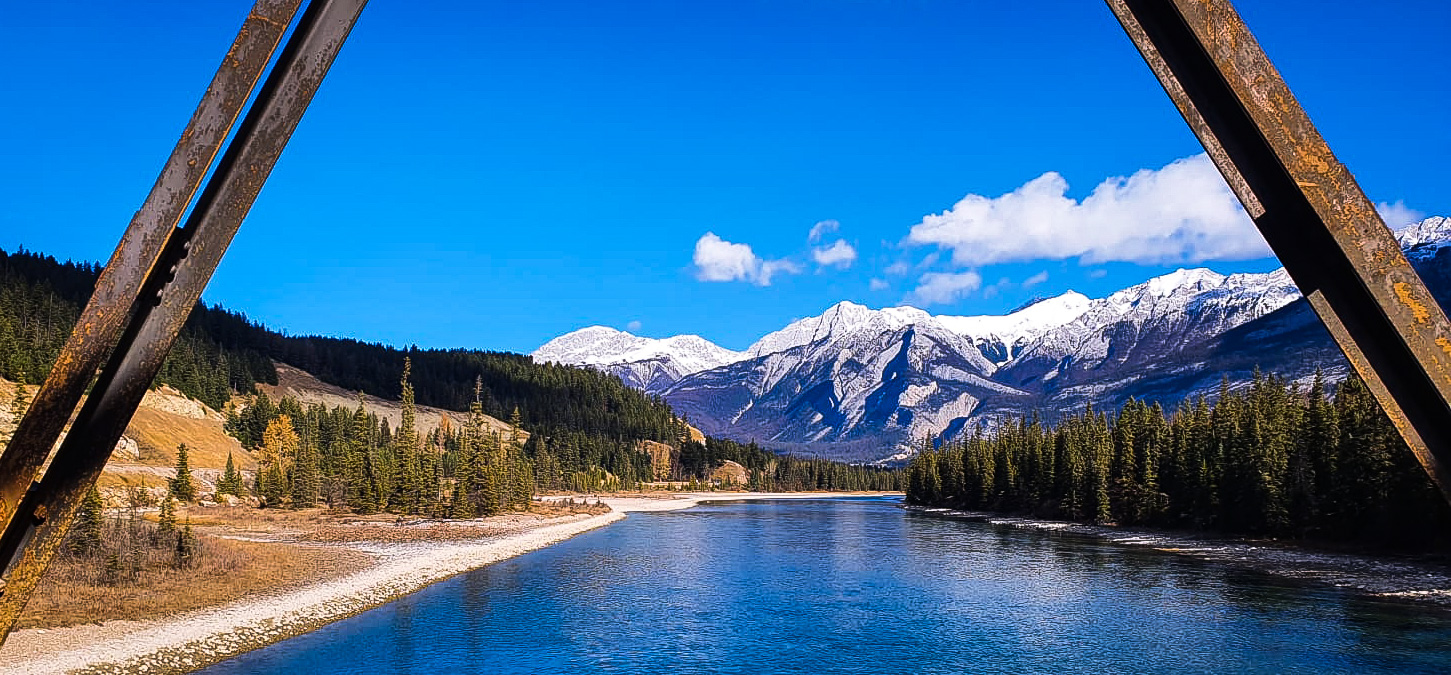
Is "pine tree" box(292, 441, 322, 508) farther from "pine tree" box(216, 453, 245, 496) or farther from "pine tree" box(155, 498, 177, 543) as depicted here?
"pine tree" box(155, 498, 177, 543)

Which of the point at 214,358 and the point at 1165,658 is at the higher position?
the point at 214,358

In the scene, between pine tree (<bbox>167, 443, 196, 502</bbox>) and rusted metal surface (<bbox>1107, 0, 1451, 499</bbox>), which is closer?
rusted metal surface (<bbox>1107, 0, 1451, 499</bbox>)

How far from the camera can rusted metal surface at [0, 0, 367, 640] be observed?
9.03 feet

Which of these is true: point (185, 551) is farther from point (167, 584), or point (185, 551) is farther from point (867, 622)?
point (867, 622)

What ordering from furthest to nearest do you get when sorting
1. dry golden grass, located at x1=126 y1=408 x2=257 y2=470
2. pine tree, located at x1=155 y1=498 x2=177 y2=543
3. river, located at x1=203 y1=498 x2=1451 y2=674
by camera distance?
1. dry golden grass, located at x1=126 y1=408 x2=257 y2=470
2. pine tree, located at x1=155 y1=498 x2=177 y2=543
3. river, located at x1=203 y1=498 x2=1451 y2=674

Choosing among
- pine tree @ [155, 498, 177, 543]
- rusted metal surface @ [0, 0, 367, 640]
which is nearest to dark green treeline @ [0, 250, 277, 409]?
pine tree @ [155, 498, 177, 543]

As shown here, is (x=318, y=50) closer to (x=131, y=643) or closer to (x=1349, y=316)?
(x=1349, y=316)

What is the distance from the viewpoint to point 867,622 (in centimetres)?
3556

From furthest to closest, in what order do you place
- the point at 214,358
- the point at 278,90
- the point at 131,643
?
the point at 214,358
the point at 131,643
the point at 278,90

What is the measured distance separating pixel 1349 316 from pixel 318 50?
11.0 feet

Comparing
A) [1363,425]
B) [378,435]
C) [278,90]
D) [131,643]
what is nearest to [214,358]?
[378,435]

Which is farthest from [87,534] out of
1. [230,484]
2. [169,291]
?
[230,484]

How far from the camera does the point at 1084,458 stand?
3994 inches

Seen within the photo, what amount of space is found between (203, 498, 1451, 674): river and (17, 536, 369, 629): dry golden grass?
229 inches
